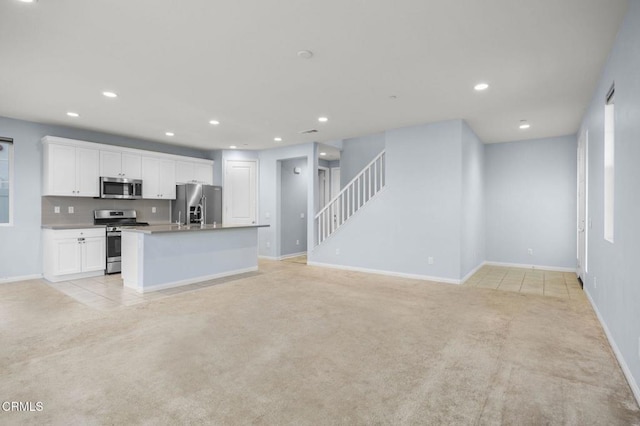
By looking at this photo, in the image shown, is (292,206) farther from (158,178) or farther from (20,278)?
(20,278)

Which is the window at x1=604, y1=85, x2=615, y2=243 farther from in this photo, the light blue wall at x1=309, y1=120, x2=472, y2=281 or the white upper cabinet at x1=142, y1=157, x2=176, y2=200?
the white upper cabinet at x1=142, y1=157, x2=176, y2=200

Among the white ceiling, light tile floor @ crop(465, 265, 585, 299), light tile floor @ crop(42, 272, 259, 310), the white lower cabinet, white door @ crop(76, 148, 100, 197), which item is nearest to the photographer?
the white ceiling

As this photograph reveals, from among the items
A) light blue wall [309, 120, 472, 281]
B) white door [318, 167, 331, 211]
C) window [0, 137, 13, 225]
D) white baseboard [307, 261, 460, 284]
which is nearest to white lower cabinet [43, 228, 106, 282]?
window [0, 137, 13, 225]

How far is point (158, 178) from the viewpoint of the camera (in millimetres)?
7191

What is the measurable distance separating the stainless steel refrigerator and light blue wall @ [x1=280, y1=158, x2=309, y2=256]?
1651 mm

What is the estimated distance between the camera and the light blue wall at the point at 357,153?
26.3 ft

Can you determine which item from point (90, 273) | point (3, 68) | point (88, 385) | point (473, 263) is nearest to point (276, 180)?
point (90, 273)

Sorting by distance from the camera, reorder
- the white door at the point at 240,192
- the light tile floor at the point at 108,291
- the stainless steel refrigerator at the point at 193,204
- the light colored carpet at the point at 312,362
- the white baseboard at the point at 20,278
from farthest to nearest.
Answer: the white door at the point at 240,192 → the stainless steel refrigerator at the point at 193,204 → the white baseboard at the point at 20,278 → the light tile floor at the point at 108,291 → the light colored carpet at the point at 312,362

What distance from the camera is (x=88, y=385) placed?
230 cm

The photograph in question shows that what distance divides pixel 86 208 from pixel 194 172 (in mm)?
2314

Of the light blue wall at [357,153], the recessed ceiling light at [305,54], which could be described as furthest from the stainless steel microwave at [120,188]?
the recessed ceiling light at [305,54]

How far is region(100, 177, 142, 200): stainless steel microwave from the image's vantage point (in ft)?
20.7

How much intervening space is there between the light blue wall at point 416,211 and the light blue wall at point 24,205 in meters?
5.63

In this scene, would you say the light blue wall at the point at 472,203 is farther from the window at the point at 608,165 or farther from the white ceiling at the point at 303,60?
the window at the point at 608,165
